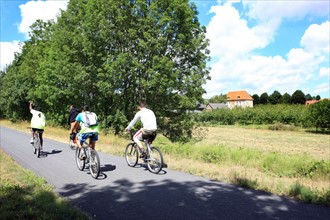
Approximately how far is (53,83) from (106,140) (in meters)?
14.2

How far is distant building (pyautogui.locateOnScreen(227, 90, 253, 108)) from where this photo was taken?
474 ft

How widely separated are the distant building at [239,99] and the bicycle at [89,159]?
13784cm

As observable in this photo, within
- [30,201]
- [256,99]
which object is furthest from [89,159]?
[256,99]

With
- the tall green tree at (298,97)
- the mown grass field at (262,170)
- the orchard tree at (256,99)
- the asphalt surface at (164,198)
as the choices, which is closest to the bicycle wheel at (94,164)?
the asphalt surface at (164,198)

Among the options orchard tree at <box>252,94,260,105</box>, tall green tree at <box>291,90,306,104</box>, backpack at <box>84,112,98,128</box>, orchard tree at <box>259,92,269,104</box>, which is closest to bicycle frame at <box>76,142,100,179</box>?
backpack at <box>84,112,98,128</box>

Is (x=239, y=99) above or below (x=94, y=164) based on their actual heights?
above

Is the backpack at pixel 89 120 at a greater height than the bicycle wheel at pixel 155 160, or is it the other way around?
the backpack at pixel 89 120

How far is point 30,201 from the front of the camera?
554 cm

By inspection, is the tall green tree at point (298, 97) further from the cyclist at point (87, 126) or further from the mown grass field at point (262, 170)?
the cyclist at point (87, 126)

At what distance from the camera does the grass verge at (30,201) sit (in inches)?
190

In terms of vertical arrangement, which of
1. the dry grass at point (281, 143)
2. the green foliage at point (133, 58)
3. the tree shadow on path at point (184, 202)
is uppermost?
the green foliage at point (133, 58)

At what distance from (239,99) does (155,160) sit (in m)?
147

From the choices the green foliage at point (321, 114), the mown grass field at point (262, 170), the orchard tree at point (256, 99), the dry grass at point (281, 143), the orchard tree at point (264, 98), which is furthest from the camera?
the orchard tree at point (256, 99)

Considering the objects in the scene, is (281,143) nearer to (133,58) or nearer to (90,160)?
(133,58)
